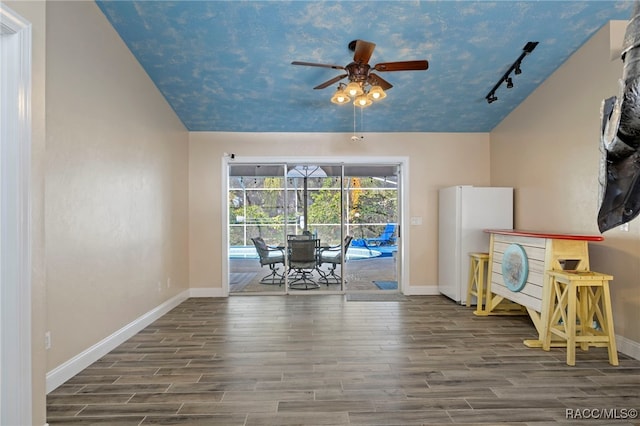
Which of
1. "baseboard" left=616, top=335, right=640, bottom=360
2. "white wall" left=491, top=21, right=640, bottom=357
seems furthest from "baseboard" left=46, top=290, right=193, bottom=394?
"baseboard" left=616, top=335, right=640, bottom=360

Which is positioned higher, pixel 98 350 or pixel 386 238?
pixel 386 238

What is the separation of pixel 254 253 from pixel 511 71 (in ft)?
15.1

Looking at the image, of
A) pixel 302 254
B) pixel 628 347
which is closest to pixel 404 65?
pixel 628 347

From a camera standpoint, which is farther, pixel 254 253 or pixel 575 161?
pixel 254 253

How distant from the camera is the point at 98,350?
294 centimetres

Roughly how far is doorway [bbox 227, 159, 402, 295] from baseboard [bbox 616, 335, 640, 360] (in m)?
2.81

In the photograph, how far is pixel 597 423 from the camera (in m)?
2.01

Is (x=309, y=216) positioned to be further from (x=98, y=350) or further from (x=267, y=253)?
(x=98, y=350)

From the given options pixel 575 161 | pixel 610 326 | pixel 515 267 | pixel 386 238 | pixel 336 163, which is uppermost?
pixel 336 163

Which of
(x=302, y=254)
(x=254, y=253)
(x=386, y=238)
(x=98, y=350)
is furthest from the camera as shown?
(x=254, y=253)

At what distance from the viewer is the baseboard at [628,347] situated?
2896mm

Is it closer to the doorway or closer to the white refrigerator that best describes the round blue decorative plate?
the white refrigerator

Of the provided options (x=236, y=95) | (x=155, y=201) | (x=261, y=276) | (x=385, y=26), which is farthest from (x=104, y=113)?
(x=261, y=276)

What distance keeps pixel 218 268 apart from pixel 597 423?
178 inches
